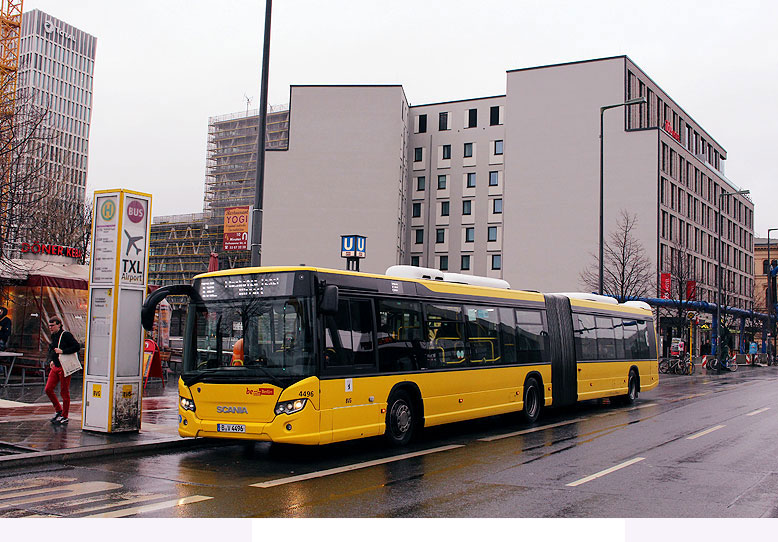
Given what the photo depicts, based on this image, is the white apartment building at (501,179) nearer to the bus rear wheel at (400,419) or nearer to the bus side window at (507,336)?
the bus side window at (507,336)

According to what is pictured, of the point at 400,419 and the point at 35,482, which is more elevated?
the point at 400,419

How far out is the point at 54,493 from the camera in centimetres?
862

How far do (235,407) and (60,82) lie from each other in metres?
135

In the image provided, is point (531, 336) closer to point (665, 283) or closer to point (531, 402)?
point (531, 402)

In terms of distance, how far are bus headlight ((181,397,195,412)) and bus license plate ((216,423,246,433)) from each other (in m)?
0.60

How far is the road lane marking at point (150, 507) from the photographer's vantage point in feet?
24.8

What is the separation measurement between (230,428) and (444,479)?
3.24m

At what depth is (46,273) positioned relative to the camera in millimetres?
23578

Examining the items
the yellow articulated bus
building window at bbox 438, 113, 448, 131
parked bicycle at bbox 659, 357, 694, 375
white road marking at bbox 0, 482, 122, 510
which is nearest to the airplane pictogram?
the yellow articulated bus

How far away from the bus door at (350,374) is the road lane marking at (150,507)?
2814mm

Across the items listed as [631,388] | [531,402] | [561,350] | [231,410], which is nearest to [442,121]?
[631,388]

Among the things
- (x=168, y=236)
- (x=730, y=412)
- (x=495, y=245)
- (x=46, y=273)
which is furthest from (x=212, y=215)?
(x=730, y=412)

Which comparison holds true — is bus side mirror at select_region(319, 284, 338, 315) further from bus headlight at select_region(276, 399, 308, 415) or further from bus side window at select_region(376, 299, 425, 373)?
bus side window at select_region(376, 299, 425, 373)

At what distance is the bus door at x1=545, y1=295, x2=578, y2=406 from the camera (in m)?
18.0
